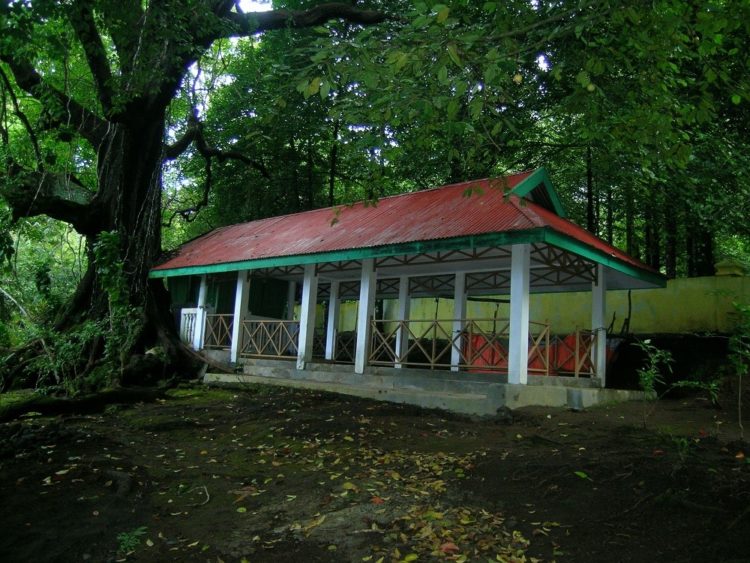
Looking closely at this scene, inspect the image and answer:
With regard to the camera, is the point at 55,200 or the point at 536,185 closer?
the point at 536,185

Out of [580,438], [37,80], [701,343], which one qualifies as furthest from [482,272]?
[37,80]

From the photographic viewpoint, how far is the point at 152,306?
13734 millimetres

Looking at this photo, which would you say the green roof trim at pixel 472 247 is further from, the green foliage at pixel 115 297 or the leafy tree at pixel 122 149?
the leafy tree at pixel 122 149

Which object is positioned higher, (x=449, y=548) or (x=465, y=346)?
(x=465, y=346)

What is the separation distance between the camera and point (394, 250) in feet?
31.3

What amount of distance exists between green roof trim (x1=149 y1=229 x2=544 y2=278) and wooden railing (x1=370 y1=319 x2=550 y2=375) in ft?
4.62

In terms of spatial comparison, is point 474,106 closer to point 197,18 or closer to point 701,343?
point 197,18

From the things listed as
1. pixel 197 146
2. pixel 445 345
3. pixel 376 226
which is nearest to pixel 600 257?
pixel 376 226

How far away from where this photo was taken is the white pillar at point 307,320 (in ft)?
39.1

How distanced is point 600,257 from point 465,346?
12.9ft

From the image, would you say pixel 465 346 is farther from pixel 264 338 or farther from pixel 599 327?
pixel 264 338

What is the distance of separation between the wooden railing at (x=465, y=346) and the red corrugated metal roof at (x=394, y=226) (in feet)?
5.41

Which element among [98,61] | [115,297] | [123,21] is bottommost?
[115,297]

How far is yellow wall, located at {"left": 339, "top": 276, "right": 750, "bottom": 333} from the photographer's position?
12312mm
